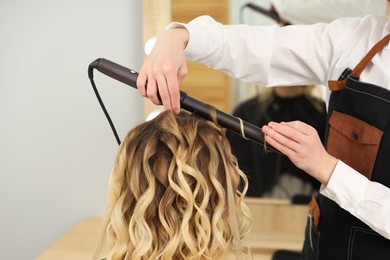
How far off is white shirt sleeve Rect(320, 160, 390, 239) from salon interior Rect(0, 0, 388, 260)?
62 cm

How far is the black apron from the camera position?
0.96 meters

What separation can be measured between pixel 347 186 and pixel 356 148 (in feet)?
0.49

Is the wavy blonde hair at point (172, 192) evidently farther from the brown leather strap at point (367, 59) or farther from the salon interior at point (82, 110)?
the salon interior at point (82, 110)

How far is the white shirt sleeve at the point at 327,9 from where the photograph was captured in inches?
53.6

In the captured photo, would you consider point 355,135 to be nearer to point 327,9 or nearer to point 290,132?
point 290,132

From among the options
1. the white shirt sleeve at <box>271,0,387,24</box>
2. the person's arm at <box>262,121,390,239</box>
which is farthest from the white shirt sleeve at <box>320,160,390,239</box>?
the white shirt sleeve at <box>271,0,387,24</box>

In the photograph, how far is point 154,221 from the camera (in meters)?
0.92

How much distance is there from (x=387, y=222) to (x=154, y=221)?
0.41 m

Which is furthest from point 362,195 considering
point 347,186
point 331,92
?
point 331,92

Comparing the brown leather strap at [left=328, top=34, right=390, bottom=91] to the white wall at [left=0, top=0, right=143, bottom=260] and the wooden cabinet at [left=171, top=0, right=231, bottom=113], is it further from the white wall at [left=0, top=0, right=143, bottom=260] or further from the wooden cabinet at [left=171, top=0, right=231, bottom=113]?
the white wall at [left=0, top=0, right=143, bottom=260]

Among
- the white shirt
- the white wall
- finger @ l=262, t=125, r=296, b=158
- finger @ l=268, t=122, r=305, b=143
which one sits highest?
the white shirt

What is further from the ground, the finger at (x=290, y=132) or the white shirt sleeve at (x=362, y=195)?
the finger at (x=290, y=132)

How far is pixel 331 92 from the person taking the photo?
1079 mm

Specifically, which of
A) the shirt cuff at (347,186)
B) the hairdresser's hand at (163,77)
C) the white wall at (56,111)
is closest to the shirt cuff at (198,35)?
the hairdresser's hand at (163,77)
